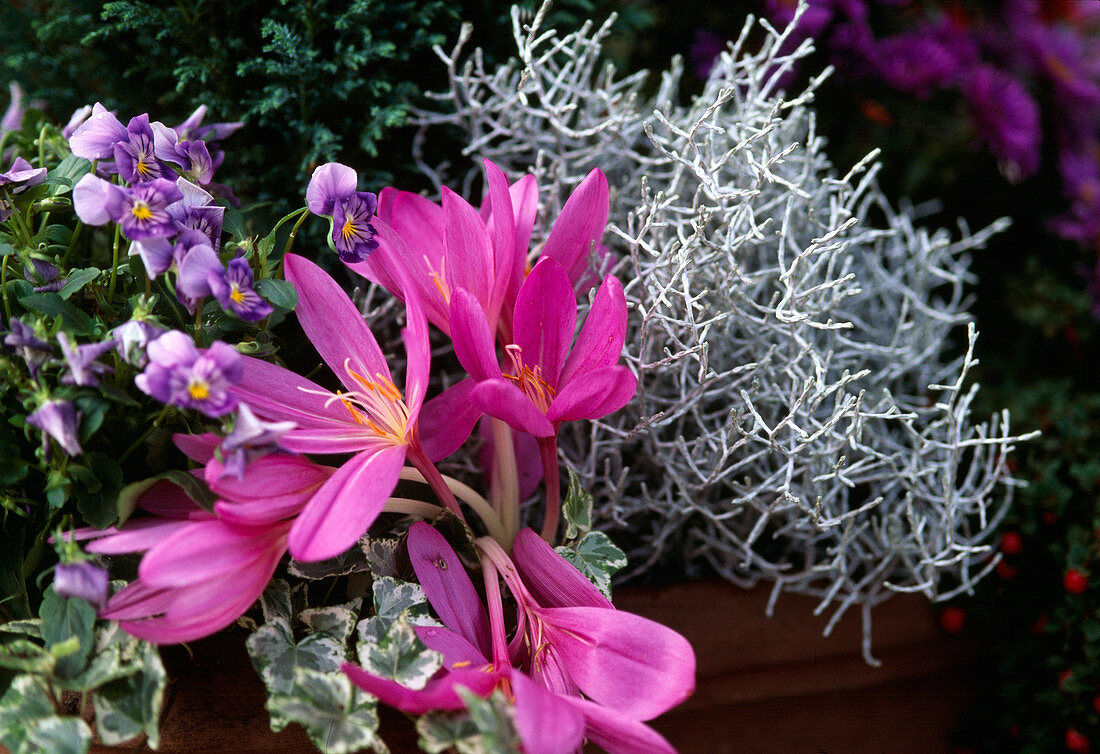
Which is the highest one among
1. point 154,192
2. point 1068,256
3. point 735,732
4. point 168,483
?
point 154,192

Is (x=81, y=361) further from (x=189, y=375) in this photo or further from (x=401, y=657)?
(x=401, y=657)

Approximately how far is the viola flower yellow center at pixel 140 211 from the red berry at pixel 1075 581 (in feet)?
2.89

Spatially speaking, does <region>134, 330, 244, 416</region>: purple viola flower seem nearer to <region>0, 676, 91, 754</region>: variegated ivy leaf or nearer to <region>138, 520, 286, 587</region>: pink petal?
<region>138, 520, 286, 587</region>: pink petal

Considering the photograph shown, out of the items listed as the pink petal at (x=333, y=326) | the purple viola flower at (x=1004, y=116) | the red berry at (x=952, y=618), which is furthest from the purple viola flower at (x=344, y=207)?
the purple viola flower at (x=1004, y=116)

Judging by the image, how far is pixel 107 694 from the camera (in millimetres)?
461

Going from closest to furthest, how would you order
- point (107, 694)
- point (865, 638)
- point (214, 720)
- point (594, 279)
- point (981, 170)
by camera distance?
point (107, 694)
point (214, 720)
point (594, 279)
point (865, 638)
point (981, 170)

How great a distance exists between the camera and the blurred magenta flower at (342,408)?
46 cm

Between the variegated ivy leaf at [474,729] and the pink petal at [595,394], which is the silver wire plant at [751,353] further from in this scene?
the variegated ivy leaf at [474,729]

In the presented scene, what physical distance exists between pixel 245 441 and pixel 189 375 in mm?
47

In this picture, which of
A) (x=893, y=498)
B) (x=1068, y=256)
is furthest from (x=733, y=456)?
(x=1068, y=256)

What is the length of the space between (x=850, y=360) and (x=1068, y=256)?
73cm

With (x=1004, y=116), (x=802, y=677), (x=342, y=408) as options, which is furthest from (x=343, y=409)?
(x=1004, y=116)

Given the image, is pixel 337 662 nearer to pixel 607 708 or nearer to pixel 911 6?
pixel 607 708

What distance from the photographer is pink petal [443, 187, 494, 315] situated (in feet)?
1.81
